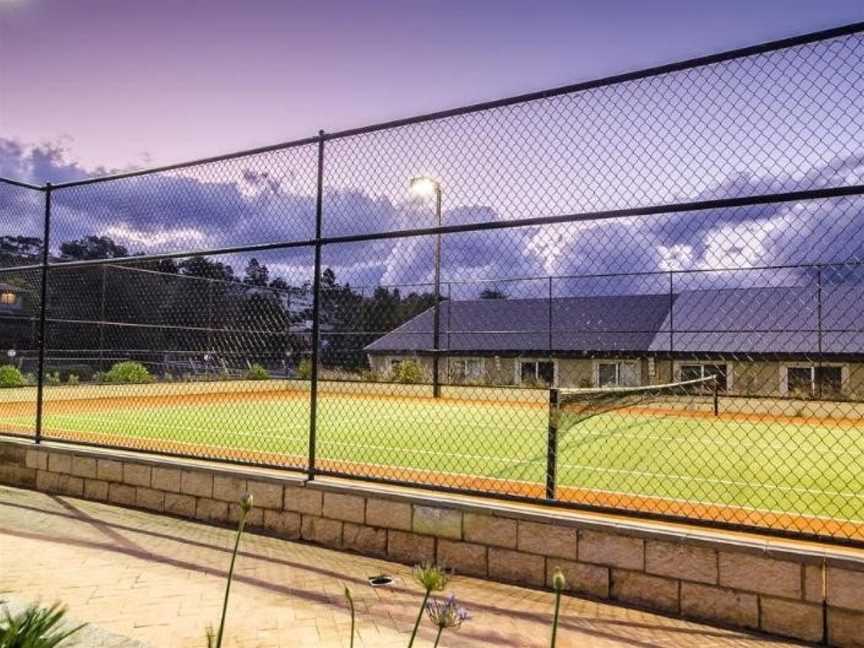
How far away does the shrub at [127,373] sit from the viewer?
1927 centimetres

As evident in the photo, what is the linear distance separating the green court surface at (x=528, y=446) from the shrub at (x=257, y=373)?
226 inches

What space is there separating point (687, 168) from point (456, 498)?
303 cm

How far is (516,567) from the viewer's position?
450 centimetres

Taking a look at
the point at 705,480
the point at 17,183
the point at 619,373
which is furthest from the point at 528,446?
the point at 619,373

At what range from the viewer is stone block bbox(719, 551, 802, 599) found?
12.1ft

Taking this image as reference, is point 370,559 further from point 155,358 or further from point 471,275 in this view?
point 155,358

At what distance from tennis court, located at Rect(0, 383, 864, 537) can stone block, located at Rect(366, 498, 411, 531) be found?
48cm

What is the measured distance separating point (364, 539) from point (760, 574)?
114 inches

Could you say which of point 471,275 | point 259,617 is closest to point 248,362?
point 471,275

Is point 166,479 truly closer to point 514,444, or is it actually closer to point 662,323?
point 514,444

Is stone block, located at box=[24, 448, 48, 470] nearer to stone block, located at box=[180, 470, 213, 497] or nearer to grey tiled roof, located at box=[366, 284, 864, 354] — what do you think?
stone block, located at box=[180, 470, 213, 497]

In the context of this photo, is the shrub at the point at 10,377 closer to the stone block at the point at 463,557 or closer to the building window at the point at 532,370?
the building window at the point at 532,370

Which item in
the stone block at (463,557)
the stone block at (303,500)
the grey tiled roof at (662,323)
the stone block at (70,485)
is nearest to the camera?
the stone block at (463,557)

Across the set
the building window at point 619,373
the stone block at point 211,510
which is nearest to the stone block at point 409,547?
the stone block at point 211,510
